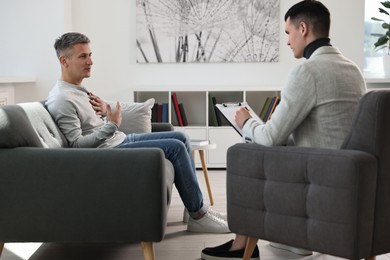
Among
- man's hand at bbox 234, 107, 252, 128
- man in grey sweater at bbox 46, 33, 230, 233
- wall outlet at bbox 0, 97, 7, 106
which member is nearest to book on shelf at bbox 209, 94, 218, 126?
wall outlet at bbox 0, 97, 7, 106

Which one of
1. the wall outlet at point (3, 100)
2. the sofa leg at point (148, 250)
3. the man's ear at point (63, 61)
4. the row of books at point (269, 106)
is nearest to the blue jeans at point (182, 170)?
the man's ear at point (63, 61)

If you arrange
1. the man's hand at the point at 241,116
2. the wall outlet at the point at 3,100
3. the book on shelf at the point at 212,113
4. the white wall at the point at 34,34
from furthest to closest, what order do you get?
the book on shelf at the point at 212,113 → the white wall at the point at 34,34 → the wall outlet at the point at 3,100 → the man's hand at the point at 241,116

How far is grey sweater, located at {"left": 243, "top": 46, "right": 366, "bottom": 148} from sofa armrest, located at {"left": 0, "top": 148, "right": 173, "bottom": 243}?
20.9 inches

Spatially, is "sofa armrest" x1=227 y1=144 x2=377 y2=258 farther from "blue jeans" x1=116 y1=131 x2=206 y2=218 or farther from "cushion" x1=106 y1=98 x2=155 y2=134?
"cushion" x1=106 y1=98 x2=155 y2=134

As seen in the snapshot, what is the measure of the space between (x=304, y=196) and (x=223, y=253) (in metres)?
0.75

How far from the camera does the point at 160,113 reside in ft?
19.3

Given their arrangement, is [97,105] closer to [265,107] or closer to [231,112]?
[231,112]

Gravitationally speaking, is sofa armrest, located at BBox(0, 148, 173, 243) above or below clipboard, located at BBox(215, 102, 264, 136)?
below

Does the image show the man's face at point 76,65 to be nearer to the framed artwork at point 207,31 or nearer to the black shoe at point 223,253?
the black shoe at point 223,253

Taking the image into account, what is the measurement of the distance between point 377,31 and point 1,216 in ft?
16.4

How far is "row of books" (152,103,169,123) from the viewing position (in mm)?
5867

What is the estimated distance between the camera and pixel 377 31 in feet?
21.3

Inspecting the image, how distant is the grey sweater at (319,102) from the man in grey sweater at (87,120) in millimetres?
877

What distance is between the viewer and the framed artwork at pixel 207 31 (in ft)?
20.2
